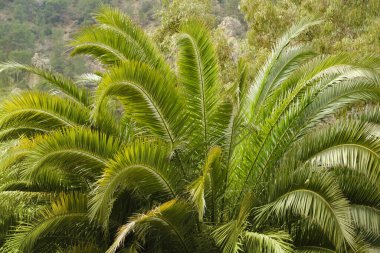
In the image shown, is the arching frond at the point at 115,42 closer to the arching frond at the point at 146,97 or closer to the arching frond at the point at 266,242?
the arching frond at the point at 146,97

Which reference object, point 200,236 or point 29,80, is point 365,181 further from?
point 29,80

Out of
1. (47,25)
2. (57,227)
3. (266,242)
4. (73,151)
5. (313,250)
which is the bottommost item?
(313,250)

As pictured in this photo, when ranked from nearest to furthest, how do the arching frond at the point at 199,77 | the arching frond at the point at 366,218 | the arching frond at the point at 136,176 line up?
1. the arching frond at the point at 136,176
2. the arching frond at the point at 366,218
3. the arching frond at the point at 199,77

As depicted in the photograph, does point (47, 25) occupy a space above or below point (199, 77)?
above

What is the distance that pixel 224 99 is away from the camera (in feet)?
23.4

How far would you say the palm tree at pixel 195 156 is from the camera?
6027 mm

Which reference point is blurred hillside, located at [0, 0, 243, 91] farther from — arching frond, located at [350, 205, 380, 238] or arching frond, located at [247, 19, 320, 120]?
arching frond, located at [350, 205, 380, 238]

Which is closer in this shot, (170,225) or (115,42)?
(170,225)

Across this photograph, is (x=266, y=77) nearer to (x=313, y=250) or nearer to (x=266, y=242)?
(x=313, y=250)

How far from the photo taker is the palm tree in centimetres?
603

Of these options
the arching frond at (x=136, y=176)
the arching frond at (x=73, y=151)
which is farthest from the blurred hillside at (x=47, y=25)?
the arching frond at (x=136, y=176)

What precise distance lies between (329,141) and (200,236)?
189 cm

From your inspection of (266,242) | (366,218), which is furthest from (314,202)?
(366,218)

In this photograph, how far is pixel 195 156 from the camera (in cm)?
711
